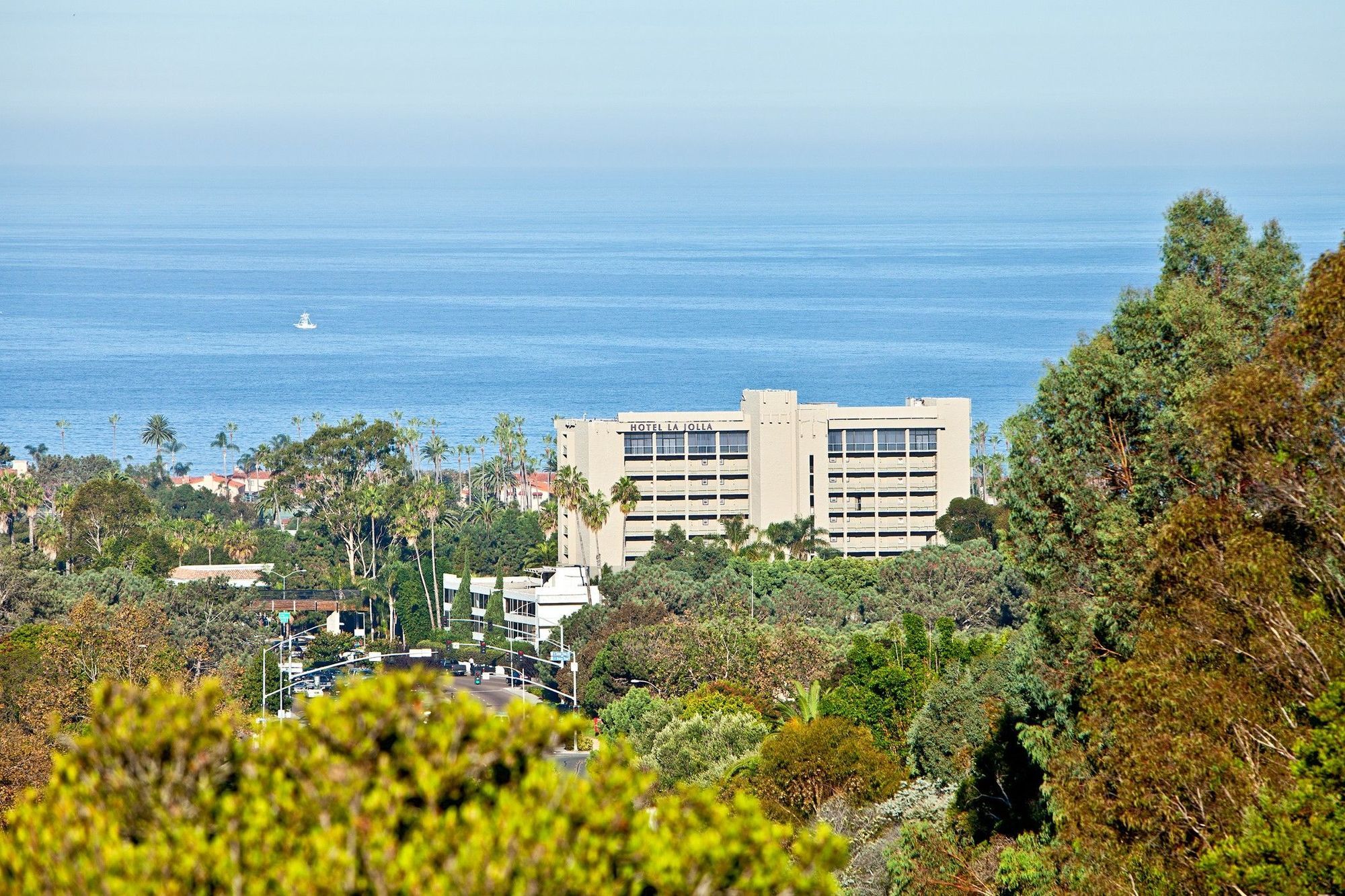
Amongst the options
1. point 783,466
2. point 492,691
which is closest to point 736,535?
point 783,466

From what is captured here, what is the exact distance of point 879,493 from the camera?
129 metres

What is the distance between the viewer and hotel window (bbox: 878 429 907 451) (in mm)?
127938

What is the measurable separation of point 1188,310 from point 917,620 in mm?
33723

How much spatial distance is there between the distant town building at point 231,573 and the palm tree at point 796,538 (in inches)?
1342

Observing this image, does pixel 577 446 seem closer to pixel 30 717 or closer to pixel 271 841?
pixel 30 717

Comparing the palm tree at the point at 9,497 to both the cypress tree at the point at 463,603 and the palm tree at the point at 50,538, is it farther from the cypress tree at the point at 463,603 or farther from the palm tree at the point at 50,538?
the cypress tree at the point at 463,603

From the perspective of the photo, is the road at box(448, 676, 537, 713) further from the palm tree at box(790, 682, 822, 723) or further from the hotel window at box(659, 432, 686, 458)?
→ the hotel window at box(659, 432, 686, 458)

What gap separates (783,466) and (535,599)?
33.1 m

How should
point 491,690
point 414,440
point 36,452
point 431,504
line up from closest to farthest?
1. point 491,690
2. point 431,504
3. point 414,440
4. point 36,452

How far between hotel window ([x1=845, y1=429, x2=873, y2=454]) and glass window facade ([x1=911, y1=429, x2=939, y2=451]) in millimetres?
3258

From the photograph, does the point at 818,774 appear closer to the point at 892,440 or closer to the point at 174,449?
the point at 892,440

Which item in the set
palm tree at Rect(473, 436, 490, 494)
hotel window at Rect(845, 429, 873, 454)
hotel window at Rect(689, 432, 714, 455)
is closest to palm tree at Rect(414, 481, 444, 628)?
hotel window at Rect(689, 432, 714, 455)

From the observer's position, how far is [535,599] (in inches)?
3898

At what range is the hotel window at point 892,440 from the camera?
420 ft
